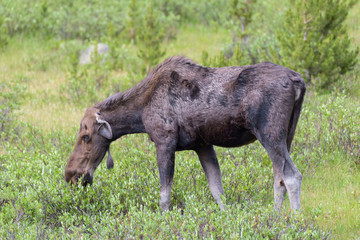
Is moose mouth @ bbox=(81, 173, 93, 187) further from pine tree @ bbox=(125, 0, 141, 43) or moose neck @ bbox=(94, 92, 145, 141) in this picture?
pine tree @ bbox=(125, 0, 141, 43)

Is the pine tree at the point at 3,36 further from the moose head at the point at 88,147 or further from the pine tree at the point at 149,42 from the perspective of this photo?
the moose head at the point at 88,147

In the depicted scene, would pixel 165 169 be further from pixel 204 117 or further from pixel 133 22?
pixel 133 22

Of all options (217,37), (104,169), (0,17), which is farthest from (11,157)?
(217,37)

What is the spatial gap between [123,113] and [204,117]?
113cm

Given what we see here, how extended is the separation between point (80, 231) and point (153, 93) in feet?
6.17

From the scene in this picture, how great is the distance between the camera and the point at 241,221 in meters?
5.39

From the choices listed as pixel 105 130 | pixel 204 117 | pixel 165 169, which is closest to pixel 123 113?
pixel 105 130

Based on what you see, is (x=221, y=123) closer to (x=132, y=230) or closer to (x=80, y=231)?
(x=132, y=230)

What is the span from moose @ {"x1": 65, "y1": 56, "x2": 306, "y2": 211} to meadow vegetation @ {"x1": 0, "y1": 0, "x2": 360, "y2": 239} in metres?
0.39

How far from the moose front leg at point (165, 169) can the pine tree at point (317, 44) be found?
628 cm

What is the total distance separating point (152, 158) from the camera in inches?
313

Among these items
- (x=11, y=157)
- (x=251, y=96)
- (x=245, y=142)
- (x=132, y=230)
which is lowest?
(x=11, y=157)

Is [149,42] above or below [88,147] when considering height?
below

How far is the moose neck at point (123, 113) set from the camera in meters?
6.64
